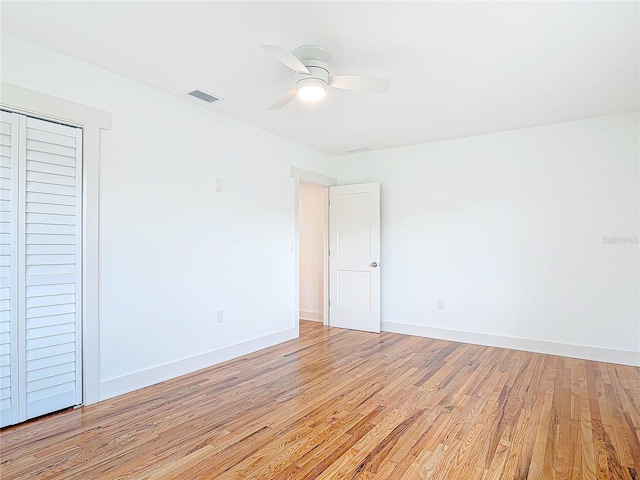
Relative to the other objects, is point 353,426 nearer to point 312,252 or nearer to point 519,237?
point 519,237

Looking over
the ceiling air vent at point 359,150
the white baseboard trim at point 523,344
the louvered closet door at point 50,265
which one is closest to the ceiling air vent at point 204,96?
the louvered closet door at point 50,265

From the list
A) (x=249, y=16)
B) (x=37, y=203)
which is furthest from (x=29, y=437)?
(x=249, y=16)

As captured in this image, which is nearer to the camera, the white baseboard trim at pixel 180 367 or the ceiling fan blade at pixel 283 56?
the ceiling fan blade at pixel 283 56

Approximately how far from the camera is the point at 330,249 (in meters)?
5.55

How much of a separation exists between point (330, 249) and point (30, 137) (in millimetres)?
3806

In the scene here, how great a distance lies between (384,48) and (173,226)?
2269 millimetres

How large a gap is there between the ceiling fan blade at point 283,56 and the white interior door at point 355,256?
118 inches

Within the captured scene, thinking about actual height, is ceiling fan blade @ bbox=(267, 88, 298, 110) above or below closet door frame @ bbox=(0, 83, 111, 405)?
above

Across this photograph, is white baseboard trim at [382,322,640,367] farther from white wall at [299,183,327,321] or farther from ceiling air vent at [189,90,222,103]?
ceiling air vent at [189,90,222,103]

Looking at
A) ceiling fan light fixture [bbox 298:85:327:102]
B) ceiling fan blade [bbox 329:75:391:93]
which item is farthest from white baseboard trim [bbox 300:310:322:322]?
ceiling fan blade [bbox 329:75:391:93]

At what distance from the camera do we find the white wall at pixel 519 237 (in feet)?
12.4

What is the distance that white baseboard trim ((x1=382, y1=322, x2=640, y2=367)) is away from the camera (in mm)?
3746

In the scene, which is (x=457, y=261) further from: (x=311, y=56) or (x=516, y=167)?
(x=311, y=56)

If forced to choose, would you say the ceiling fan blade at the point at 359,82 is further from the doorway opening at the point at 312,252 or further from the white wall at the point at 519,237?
the doorway opening at the point at 312,252
